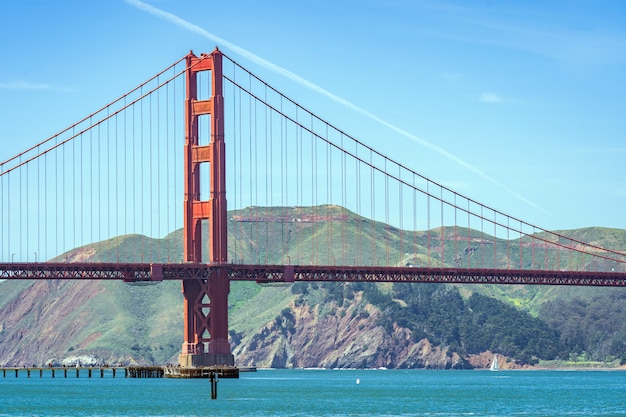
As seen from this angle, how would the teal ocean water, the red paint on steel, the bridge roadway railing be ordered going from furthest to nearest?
the red paint on steel → the bridge roadway railing → the teal ocean water

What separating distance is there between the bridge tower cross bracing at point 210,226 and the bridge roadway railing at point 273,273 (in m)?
1.72

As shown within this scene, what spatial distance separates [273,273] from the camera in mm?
131250

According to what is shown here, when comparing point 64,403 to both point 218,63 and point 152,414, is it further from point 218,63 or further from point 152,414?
point 218,63

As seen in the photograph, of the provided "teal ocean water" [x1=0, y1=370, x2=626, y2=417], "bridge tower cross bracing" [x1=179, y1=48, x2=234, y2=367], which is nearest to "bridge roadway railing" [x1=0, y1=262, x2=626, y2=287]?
"bridge tower cross bracing" [x1=179, y1=48, x2=234, y2=367]

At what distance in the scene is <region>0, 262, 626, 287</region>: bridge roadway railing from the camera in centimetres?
12338

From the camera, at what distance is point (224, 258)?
12538 centimetres

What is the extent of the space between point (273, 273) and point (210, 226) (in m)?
10.2

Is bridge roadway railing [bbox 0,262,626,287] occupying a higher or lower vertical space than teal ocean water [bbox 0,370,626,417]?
higher

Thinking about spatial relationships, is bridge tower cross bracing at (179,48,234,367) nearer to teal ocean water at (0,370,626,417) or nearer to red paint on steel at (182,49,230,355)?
red paint on steel at (182,49,230,355)

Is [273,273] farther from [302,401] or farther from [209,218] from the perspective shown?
[302,401]

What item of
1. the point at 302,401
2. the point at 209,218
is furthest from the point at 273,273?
the point at 302,401

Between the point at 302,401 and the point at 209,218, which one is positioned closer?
the point at 302,401

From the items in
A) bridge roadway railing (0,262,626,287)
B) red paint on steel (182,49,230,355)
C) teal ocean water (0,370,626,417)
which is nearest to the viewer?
teal ocean water (0,370,626,417)

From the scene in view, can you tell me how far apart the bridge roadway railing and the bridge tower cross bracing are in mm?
1716
